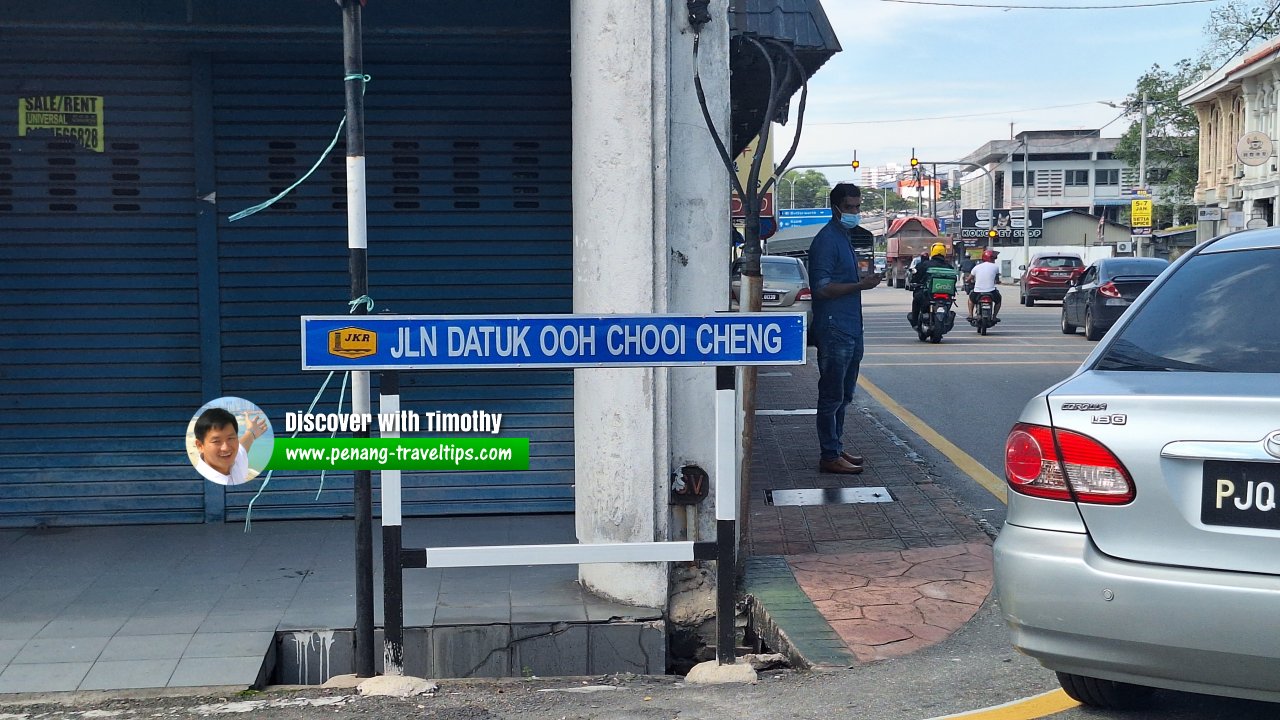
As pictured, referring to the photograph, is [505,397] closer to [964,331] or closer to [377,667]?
[377,667]

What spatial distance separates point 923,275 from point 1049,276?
1661cm

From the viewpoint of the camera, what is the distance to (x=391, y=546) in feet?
14.4

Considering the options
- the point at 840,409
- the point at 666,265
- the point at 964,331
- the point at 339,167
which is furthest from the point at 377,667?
the point at 964,331

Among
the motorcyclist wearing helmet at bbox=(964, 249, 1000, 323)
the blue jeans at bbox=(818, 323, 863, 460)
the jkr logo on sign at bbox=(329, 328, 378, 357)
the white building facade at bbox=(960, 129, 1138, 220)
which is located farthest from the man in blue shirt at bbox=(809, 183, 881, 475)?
the white building facade at bbox=(960, 129, 1138, 220)

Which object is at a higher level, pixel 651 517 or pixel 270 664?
pixel 651 517

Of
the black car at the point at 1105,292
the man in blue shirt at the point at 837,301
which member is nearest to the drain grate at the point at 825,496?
the man in blue shirt at the point at 837,301

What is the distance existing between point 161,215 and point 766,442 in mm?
5054

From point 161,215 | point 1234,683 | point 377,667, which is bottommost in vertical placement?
point 377,667

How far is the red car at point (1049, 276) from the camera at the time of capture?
36.1 metres

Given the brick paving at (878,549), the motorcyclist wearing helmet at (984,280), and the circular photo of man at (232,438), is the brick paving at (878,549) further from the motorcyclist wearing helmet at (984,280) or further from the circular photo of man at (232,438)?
the motorcyclist wearing helmet at (984,280)

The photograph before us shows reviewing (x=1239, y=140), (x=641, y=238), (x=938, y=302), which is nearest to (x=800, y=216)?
(x=1239, y=140)

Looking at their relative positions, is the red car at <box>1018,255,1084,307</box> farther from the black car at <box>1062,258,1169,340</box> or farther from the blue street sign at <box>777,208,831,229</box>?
the blue street sign at <box>777,208,831,229</box>

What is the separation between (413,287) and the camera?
7.02 meters

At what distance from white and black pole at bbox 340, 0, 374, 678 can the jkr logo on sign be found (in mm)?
103
